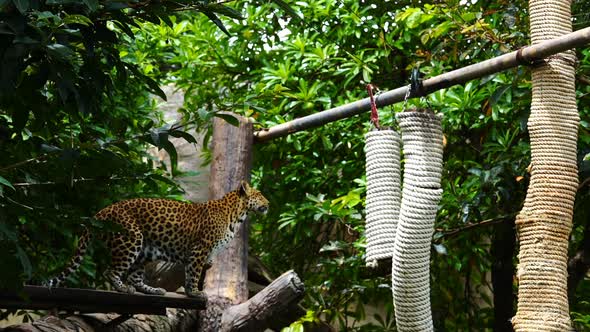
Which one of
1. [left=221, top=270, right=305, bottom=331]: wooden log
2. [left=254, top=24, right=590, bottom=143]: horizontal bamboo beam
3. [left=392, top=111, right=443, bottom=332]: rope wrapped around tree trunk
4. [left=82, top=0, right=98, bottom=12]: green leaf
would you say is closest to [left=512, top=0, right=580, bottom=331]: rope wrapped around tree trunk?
[left=254, top=24, right=590, bottom=143]: horizontal bamboo beam

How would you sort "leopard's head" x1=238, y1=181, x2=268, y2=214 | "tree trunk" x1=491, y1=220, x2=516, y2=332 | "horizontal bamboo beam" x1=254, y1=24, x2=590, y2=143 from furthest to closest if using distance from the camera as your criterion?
"tree trunk" x1=491, y1=220, x2=516, y2=332, "leopard's head" x1=238, y1=181, x2=268, y2=214, "horizontal bamboo beam" x1=254, y1=24, x2=590, y2=143

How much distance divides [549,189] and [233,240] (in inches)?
79.9

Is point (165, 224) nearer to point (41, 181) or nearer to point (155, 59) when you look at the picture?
point (41, 181)

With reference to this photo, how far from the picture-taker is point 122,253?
433 centimetres

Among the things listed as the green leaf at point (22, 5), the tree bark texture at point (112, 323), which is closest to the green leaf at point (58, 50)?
the green leaf at point (22, 5)

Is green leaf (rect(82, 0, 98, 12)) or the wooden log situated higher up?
green leaf (rect(82, 0, 98, 12))

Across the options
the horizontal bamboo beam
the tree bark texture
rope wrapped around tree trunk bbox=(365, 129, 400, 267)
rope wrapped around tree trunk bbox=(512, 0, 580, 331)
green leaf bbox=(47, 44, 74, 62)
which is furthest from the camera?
the tree bark texture

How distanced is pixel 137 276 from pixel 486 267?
7.48 feet

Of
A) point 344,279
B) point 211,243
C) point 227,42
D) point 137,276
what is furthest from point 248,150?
point 227,42

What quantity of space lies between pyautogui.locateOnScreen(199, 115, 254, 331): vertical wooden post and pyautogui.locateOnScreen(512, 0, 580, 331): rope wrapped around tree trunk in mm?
1843

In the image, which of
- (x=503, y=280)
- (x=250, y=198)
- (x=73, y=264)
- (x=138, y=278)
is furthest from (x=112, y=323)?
(x=503, y=280)

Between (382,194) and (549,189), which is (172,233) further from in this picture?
(549,189)

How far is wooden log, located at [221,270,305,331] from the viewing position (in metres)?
4.25

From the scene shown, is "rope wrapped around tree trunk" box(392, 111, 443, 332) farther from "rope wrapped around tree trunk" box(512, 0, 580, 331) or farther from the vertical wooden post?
the vertical wooden post
